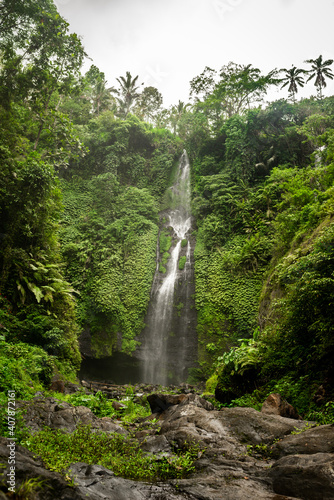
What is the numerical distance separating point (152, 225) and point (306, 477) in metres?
20.5

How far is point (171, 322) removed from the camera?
1744 centimetres

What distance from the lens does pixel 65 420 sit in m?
4.98

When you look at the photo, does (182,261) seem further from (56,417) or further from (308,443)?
(308,443)

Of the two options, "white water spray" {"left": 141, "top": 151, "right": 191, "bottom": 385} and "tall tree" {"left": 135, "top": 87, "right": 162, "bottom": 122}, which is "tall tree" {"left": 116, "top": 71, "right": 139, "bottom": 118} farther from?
"white water spray" {"left": 141, "top": 151, "right": 191, "bottom": 385}

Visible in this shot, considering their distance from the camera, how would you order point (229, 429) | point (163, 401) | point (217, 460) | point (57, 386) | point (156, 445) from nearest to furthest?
point (217, 460) → point (156, 445) → point (229, 429) → point (163, 401) → point (57, 386)

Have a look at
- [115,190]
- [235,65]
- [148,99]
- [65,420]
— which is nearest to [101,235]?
[115,190]

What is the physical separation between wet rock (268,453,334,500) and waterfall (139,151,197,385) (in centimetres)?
1342

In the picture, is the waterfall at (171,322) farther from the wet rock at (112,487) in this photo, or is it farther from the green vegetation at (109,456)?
the wet rock at (112,487)

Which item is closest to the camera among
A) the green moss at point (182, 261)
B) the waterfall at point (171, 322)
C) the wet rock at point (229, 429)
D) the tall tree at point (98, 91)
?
the wet rock at point (229, 429)

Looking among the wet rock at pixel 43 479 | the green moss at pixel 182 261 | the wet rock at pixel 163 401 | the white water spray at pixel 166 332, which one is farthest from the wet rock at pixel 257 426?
the green moss at pixel 182 261

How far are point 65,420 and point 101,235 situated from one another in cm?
1621

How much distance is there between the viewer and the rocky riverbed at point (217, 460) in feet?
8.01

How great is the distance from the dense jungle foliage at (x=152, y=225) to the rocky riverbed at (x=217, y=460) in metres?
1.07

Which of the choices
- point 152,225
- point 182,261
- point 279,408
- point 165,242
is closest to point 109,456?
point 279,408
